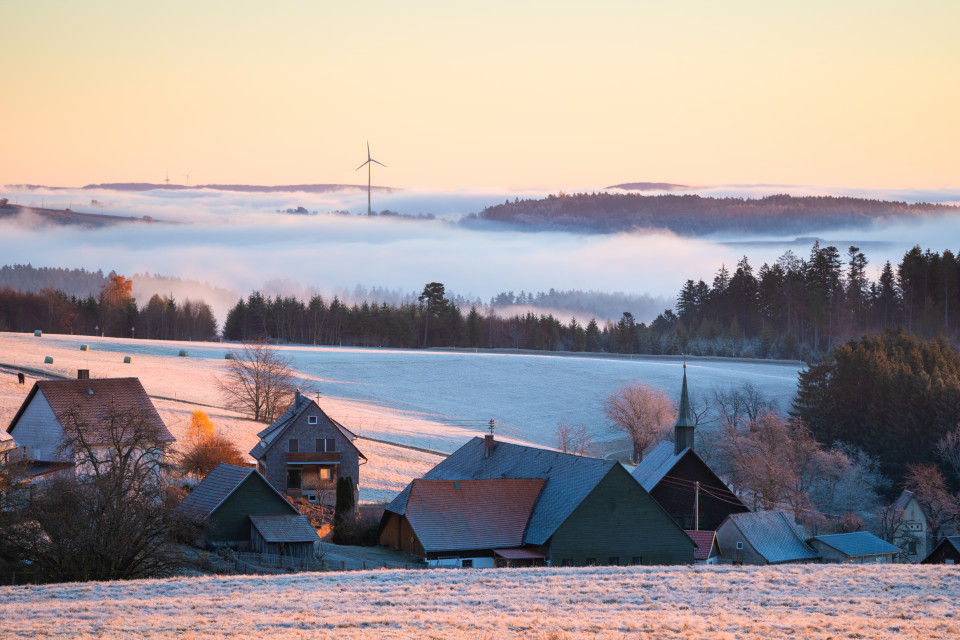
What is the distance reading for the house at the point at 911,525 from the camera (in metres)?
60.3

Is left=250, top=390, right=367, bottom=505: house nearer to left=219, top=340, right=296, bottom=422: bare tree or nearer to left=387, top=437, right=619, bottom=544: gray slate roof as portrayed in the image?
left=387, top=437, right=619, bottom=544: gray slate roof

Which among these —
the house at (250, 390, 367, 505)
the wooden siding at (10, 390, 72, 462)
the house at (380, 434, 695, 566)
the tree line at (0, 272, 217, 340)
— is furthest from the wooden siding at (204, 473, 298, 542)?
the tree line at (0, 272, 217, 340)

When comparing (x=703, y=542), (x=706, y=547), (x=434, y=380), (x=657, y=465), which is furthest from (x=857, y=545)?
(x=434, y=380)

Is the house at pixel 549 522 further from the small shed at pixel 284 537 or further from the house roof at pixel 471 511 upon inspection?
the small shed at pixel 284 537

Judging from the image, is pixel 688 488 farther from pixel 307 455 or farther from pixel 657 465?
pixel 307 455

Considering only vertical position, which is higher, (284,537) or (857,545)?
(284,537)

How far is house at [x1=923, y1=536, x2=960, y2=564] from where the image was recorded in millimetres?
47125

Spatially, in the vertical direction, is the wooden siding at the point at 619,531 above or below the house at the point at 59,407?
below

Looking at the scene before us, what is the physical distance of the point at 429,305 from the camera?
16975cm

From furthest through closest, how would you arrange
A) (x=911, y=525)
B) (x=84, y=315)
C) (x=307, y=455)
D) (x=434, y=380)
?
(x=84, y=315)
(x=434, y=380)
(x=911, y=525)
(x=307, y=455)

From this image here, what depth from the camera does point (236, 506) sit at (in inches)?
1613

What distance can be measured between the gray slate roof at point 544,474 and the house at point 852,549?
47.8 feet

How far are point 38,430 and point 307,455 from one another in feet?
45.3

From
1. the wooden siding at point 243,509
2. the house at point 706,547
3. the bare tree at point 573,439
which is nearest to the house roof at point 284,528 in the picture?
the wooden siding at point 243,509
